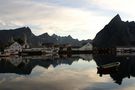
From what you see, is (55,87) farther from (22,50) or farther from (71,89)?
(22,50)

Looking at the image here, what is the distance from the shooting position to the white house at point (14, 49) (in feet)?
588

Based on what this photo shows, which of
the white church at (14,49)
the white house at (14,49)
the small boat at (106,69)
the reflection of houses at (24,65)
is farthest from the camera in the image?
the white house at (14,49)

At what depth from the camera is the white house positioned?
179 meters

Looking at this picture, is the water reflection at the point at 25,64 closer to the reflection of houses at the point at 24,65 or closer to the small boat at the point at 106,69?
the reflection of houses at the point at 24,65

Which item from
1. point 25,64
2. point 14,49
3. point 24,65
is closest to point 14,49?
point 14,49

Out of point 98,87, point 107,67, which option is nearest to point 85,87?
point 98,87

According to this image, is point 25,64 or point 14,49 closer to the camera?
point 25,64

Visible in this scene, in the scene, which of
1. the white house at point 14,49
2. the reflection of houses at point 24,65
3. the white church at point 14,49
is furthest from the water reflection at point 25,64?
the white house at point 14,49

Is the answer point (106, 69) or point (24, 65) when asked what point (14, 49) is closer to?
point (24, 65)

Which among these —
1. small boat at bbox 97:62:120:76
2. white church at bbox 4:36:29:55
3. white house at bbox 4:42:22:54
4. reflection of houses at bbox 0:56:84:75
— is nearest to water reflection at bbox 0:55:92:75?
reflection of houses at bbox 0:56:84:75

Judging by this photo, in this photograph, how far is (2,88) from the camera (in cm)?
4862

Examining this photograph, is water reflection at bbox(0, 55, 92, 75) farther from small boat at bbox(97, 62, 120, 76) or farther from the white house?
the white house

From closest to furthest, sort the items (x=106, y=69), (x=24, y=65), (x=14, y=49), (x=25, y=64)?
(x=106, y=69), (x=24, y=65), (x=25, y=64), (x=14, y=49)

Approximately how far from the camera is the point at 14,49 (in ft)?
604
